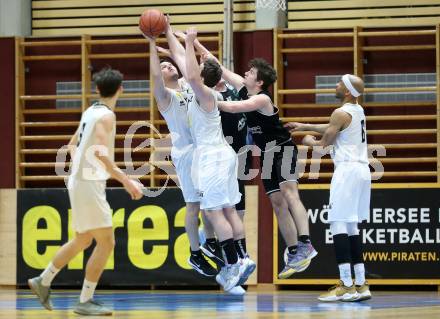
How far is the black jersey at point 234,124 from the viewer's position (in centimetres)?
1112

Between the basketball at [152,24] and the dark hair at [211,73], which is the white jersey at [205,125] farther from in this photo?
the basketball at [152,24]

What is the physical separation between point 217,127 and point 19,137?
4906 mm

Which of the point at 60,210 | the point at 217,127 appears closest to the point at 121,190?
the point at 60,210

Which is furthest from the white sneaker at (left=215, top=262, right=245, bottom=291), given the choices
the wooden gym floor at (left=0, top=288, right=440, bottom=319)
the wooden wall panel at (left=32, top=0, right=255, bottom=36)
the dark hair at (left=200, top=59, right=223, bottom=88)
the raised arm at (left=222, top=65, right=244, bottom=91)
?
the wooden wall panel at (left=32, top=0, right=255, bottom=36)

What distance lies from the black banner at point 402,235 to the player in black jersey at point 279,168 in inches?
99.5

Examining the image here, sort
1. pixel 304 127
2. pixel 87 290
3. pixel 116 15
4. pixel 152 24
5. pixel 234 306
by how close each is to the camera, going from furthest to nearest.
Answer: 1. pixel 116 15
2. pixel 304 127
3. pixel 152 24
4. pixel 234 306
5. pixel 87 290

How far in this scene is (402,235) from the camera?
521 inches

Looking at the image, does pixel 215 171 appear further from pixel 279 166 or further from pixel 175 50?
pixel 175 50

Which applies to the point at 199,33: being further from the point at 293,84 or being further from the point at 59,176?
the point at 59,176

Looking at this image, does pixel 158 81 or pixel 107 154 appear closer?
pixel 107 154

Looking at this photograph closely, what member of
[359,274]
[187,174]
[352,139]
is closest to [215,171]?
[187,174]

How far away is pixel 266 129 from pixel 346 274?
1768 mm

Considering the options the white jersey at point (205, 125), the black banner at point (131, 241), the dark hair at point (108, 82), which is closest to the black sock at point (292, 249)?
the white jersey at point (205, 125)

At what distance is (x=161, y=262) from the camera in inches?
541
